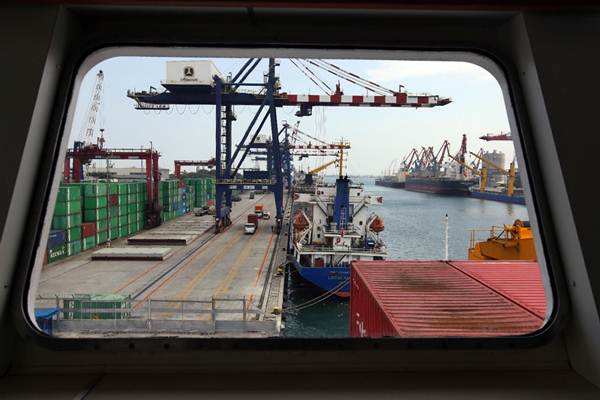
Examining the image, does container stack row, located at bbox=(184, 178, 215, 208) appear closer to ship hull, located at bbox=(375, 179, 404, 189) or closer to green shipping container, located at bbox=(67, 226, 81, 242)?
green shipping container, located at bbox=(67, 226, 81, 242)

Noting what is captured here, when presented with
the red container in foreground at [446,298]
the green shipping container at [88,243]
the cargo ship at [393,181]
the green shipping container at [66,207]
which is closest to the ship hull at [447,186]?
the cargo ship at [393,181]

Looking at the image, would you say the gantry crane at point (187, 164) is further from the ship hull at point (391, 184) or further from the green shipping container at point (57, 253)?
the ship hull at point (391, 184)

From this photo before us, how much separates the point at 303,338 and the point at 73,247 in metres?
16.9

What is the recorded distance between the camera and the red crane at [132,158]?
60.8ft

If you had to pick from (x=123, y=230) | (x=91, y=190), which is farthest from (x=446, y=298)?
(x=123, y=230)

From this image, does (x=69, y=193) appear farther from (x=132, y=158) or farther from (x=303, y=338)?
(x=303, y=338)

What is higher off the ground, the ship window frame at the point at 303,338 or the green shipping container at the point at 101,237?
the ship window frame at the point at 303,338

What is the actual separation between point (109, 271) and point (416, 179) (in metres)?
52.0

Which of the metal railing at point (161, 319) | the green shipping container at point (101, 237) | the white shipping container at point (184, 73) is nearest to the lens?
the metal railing at point (161, 319)

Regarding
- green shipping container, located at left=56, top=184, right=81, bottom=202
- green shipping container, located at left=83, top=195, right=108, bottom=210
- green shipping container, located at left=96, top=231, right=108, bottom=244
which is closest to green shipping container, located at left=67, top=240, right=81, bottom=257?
green shipping container, located at left=96, top=231, right=108, bottom=244

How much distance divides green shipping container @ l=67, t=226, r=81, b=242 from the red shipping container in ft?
0.71

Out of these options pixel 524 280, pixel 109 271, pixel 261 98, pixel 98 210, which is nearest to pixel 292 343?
pixel 524 280

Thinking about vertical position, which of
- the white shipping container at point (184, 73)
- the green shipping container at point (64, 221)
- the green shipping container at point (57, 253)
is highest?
the white shipping container at point (184, 73)
